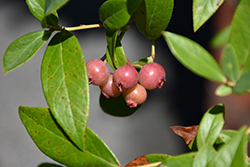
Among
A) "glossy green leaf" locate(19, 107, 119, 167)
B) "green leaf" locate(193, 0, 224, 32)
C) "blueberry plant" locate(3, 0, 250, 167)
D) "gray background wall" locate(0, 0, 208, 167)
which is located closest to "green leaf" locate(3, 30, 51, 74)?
"blueberry plant" locate(3, 0, 250, 167)

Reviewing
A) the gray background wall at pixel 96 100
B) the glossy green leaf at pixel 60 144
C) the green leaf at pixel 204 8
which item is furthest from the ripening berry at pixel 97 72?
the gray background wall at pixel 96 100

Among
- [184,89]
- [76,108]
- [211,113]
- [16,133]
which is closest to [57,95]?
[76,108]

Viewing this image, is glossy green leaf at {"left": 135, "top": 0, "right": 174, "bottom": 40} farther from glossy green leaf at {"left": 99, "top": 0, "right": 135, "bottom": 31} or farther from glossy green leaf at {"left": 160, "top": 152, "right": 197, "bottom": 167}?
glossy green leaf at {"left": 160, "top": 152, "right": 197, "bottom": 167}

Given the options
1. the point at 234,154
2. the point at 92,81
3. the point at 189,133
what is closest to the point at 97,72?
the point at 92,81

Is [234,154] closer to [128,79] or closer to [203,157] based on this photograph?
[203,157]

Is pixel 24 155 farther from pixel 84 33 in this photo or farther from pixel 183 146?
pixel 183 146

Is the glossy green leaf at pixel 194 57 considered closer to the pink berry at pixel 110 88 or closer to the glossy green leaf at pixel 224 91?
the glossy green leaf at pixel 224 91
